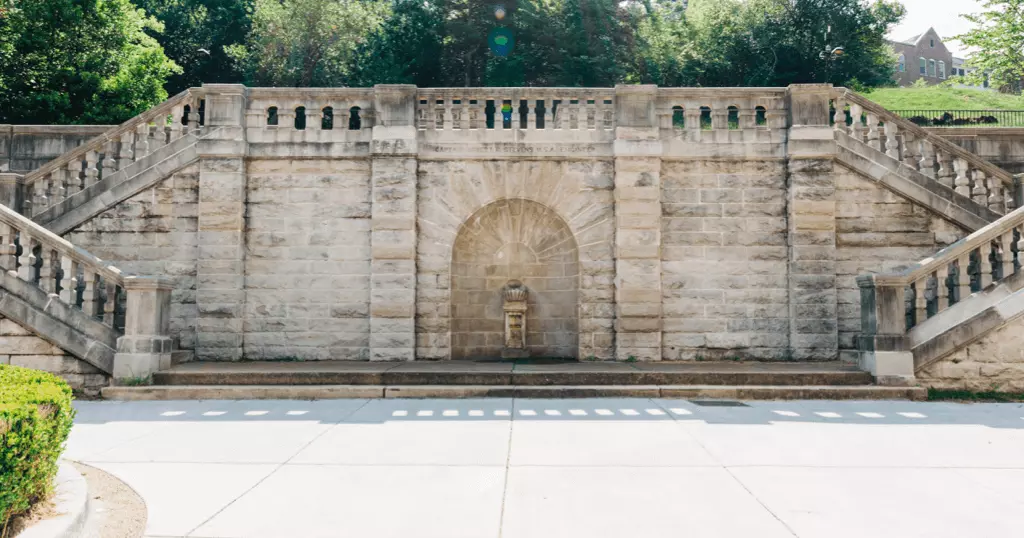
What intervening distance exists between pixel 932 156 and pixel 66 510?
47.0 feet

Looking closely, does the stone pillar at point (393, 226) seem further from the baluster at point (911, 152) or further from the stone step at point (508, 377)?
the baluster at point (911, 152)

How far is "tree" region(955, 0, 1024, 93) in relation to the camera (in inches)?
1008

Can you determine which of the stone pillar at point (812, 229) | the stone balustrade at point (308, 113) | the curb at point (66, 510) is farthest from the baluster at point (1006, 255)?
the curb at point (66, 510)

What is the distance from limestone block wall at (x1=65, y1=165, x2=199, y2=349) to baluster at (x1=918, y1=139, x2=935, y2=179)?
1439 centimetres

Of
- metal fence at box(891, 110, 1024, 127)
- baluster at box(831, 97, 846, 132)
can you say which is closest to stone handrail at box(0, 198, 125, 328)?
baluster at box(831, 97, 846, 132)

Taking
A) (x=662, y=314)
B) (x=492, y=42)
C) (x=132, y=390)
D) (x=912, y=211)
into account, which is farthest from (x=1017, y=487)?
(x=492, y=42)

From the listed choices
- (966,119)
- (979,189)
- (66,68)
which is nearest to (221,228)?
(66,68)

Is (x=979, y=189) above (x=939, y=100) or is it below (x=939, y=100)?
below

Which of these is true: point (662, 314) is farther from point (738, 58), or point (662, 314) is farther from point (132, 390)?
point (738, 58)

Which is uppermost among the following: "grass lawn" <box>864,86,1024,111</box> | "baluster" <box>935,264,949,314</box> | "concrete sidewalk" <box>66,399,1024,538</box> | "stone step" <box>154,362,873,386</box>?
"grass lawn" <box>864,86,1024,111</box>

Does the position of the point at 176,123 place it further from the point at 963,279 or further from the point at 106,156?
the point at 963,279

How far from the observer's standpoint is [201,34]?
131 feet

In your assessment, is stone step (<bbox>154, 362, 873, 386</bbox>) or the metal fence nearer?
stone step (<bbox>154, 362, 873, 386</bbox>)

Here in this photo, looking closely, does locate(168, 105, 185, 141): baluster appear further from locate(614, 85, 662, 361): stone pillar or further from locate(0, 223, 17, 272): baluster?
locate(614, 85, 662, 361): stone pillar
